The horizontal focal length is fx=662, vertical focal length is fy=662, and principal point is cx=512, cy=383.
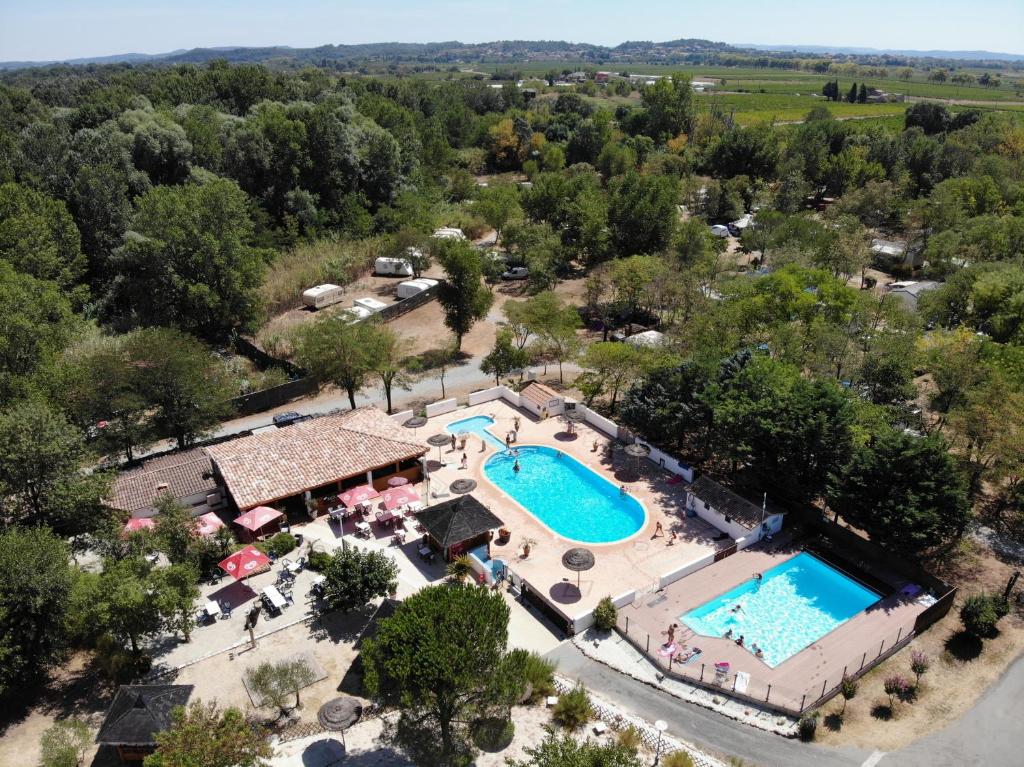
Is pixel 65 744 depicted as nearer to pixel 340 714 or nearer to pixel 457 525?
pixel 340 714

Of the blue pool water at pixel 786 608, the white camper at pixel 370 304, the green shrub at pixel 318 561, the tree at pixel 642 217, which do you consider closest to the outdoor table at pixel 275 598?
the green shrub at pixel 318 561

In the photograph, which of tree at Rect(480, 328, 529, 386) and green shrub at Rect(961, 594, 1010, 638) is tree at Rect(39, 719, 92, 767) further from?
green shrub at Rect(961, 594, 1010, 638)

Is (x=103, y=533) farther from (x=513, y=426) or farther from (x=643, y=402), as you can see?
(x=643, y=402)

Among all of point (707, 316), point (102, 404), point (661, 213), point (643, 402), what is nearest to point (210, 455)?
point (102, 404)

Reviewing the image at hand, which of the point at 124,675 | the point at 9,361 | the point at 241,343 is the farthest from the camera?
the point at 241,343

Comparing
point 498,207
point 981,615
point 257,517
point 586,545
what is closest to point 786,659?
point 981,615

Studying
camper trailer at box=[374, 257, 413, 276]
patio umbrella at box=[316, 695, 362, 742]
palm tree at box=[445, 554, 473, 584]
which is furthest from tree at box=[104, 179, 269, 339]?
patio umbrella at box=[316, 695, 362, 742]
